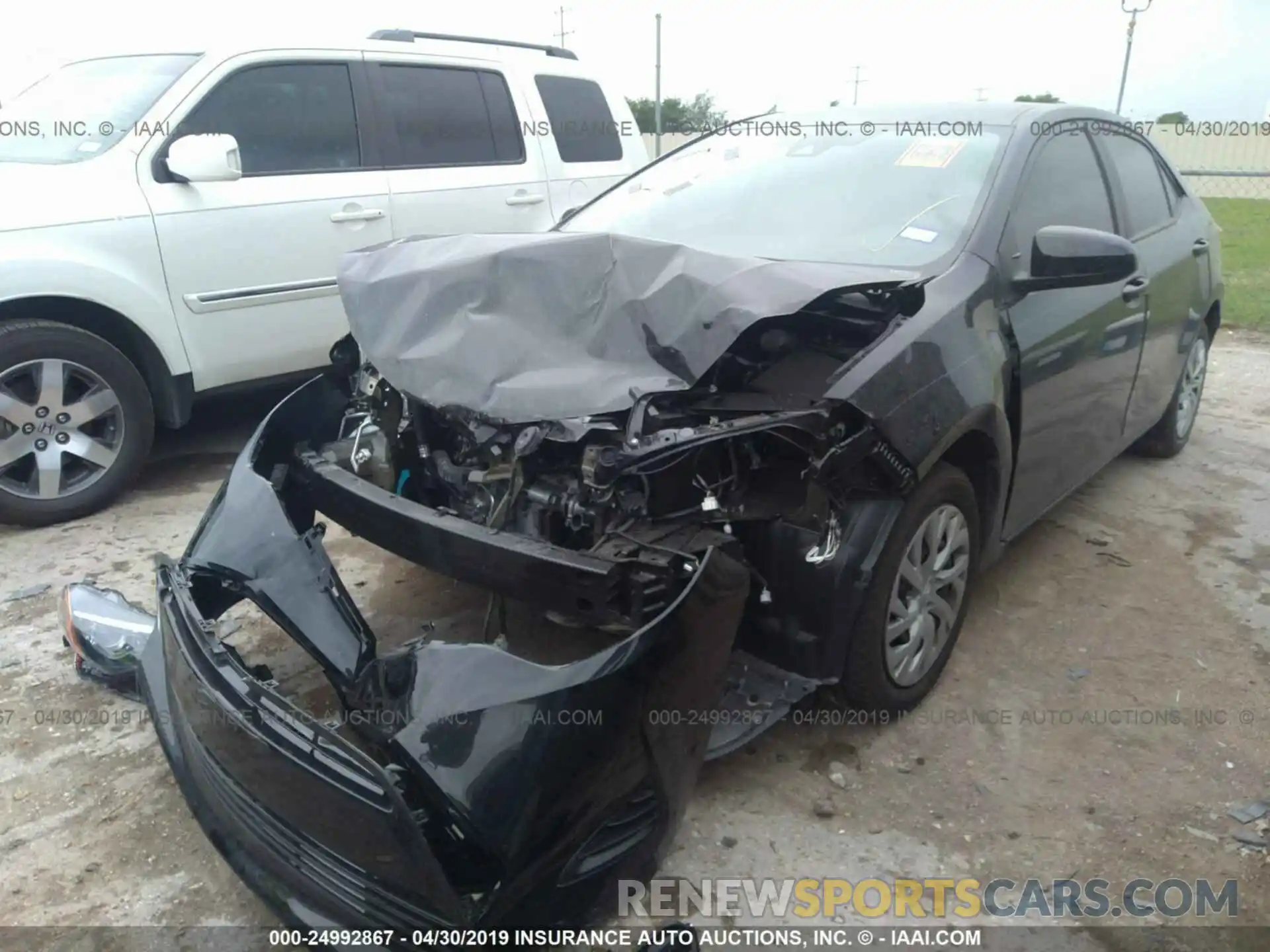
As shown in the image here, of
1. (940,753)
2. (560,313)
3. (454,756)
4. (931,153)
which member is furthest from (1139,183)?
(454,756)

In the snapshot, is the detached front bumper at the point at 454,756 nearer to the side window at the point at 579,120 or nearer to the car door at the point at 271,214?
the car door at the point at 271,214

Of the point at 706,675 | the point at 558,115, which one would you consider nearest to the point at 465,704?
the point at 706,675

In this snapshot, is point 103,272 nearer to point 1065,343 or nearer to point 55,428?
point 55,428

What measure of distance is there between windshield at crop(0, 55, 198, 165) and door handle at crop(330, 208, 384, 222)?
2.80 feet

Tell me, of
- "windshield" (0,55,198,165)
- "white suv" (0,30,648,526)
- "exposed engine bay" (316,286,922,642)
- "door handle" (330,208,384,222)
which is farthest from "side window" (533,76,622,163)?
"exposed engine bay" (316,286,922,642)

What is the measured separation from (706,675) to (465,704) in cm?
52

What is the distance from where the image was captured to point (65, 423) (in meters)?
4.04

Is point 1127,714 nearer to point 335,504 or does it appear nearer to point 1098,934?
point 1098,934

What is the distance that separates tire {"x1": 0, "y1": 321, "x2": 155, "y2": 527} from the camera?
3885mm

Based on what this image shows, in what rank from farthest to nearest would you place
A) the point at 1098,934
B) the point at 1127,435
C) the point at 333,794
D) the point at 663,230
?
the point at 1127,435 < the point at 663,230 < the point at 1098,934 < the point at 333,794

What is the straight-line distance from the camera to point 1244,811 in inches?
102

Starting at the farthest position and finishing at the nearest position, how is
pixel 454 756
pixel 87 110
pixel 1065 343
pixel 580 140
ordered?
pixel 580 140
pixel 87 110
pixel 1065 343
pixel 454 756

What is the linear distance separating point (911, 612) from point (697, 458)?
2.90 feet

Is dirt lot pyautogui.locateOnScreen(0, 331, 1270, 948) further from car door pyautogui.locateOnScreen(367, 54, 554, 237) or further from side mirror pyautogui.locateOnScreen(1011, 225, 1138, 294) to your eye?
car door pyautogui.locateOnScreen(367, 54, 554, 237)
